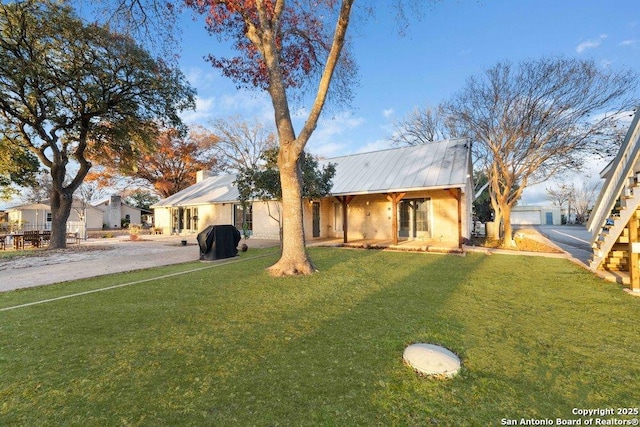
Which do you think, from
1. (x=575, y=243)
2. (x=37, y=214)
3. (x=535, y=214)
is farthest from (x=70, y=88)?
(x=535, y=214)

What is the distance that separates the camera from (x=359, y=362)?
2615 millimetres

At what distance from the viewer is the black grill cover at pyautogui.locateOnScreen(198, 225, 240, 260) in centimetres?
923

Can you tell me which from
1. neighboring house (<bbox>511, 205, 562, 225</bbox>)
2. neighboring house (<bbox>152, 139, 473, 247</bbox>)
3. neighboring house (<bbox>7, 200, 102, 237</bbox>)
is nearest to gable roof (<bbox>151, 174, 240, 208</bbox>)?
neighboring house (<bbox>152, 139, 473, 247</bbox>)

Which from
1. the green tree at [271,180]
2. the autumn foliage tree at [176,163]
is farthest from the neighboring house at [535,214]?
the autumn foliage tree at [176,163]

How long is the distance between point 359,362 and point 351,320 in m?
1.11

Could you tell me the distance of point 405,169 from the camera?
12.6 metres

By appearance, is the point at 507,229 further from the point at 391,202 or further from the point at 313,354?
the point at 313,354

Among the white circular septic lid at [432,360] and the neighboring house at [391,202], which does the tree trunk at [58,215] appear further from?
the white circular septic lid at [432,360]

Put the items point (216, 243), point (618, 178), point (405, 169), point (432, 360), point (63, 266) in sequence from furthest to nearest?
point (405, 169) → point (216, 243) → point (63, 266) → point (618, 178) → point (432, 360)

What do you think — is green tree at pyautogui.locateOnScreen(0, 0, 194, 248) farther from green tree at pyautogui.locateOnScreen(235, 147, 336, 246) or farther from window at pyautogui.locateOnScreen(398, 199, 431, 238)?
window at pyautogui.locateOnScreen(398, 199, 431, 238)

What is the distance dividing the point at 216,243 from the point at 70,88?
28.4 feet

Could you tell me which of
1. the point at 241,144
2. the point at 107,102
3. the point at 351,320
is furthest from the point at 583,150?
the point at 241,144

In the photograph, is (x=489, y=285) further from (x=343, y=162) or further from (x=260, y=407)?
(x=343, y=162)

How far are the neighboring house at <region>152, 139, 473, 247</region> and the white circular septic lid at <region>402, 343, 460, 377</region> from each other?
8288mm
